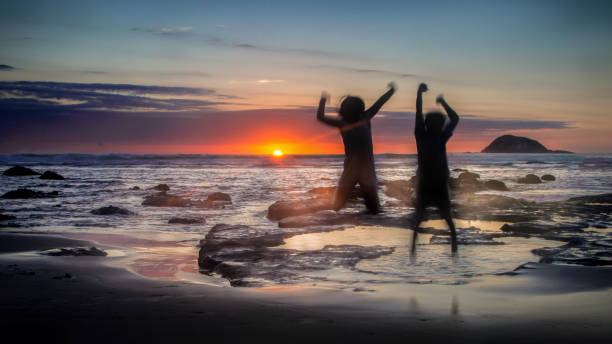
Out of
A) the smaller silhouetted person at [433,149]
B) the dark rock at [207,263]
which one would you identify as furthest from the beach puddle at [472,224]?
the dark rock at [207,263]

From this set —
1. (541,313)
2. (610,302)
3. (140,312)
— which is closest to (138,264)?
(140,312)

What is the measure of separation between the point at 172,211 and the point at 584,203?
11.7m

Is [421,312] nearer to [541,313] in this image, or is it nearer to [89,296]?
[541,313]

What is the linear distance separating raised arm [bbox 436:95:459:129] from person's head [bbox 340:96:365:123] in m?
1.31

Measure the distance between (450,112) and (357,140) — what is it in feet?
4.92

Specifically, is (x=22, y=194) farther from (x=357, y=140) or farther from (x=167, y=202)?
(x=357, y=140)

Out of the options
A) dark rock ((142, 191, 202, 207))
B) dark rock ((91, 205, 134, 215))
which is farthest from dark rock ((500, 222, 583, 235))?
dark rock ((142, 191, 202, 207))

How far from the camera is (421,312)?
3887mm

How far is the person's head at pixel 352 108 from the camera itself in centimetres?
538

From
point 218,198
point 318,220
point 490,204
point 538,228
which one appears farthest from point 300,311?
point 218,198

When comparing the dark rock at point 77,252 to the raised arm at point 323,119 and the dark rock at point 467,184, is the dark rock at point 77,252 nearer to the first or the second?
the raised arm at point 323,119

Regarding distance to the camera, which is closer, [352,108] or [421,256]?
[352,108]

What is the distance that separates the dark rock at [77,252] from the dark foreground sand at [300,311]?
1240 millimetres

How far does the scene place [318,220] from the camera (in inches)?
396
